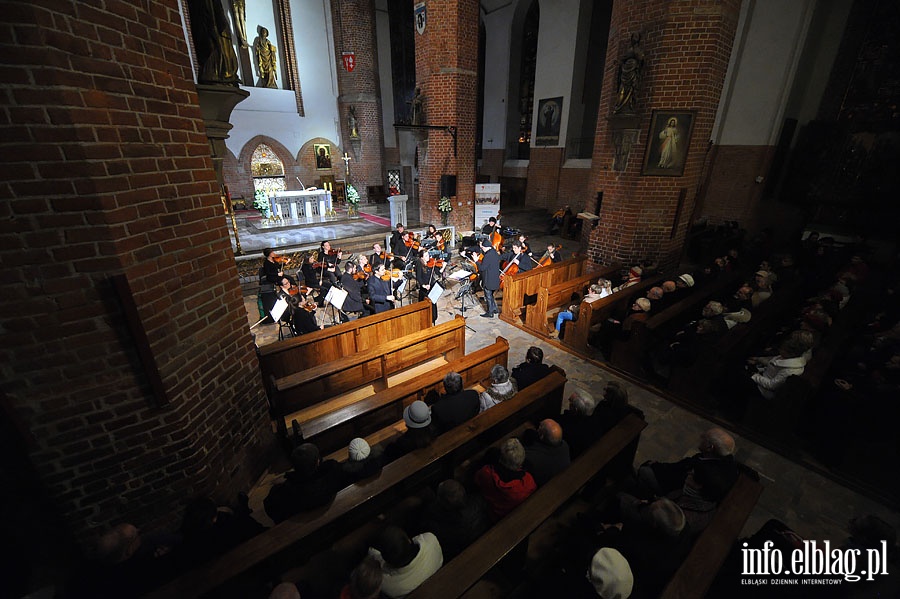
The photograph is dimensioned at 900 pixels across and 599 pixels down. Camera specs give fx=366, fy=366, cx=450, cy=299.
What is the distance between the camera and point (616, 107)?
741 cm

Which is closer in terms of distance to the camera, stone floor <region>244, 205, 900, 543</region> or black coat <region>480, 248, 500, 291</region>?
stone floor <region>244, 205, 900, 543</region>

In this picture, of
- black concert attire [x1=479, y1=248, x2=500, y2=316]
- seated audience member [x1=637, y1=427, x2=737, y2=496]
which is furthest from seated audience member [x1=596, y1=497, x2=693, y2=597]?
black concert attire [x1=479, y1=248, x2=500, y2=316]

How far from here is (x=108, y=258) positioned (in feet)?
7.07

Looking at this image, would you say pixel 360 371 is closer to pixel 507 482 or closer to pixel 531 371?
pixel 531 371

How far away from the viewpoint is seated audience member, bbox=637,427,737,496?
260 cm

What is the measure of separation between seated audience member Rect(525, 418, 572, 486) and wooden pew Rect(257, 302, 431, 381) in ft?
9.44

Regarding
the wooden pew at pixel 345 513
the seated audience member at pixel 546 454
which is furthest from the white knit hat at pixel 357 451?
the seated audience member at pixel 546 454

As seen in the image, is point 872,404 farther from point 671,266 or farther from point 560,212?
point 560,212

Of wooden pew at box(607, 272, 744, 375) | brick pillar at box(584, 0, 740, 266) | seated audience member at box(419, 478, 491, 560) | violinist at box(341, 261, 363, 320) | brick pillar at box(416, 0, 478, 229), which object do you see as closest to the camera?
seated audience member at box(419, 478, 491, 560)

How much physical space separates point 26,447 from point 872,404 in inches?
266

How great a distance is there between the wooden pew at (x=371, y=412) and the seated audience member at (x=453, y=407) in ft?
1.85

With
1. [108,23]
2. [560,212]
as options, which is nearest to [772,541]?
[108,23]

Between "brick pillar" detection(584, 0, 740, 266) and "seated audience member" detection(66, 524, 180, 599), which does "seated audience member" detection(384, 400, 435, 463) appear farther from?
"brick pillar" detection(584, 0, 740, 266)

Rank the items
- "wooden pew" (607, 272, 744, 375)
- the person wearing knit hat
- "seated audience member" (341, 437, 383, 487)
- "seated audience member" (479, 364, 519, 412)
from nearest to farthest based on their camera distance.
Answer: the person wearing knit hat
"seated audience member" (341, 437, 383, 487)
"seated audience member" (479, 364, 519, 412)
"wooden pew" (607, 272, 744, 375)
